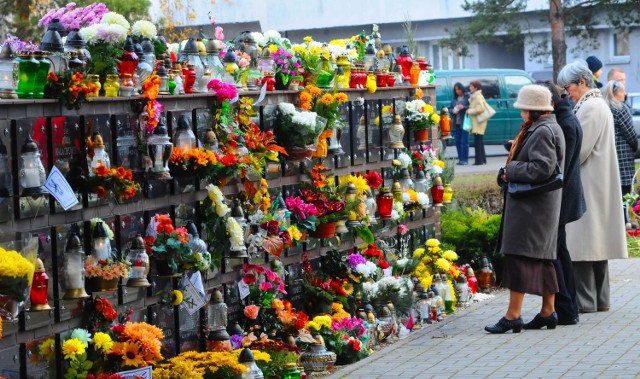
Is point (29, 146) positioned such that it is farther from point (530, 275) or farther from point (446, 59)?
point (446, 59)

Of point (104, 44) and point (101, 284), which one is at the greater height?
point (104, 44)

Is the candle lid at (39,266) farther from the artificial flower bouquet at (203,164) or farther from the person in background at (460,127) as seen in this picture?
the person in background at (460,127)

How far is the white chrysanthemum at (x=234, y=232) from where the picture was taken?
803 cm

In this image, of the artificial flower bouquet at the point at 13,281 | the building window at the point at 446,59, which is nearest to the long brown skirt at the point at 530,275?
the artificial flower bouquet at the point at 13,281

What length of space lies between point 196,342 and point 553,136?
3.06 meters

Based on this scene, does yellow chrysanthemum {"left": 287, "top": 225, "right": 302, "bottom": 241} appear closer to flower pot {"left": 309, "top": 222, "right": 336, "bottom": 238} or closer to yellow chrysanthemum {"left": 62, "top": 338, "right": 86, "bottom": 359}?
flower pot {"left": 309, "top": 222, "right": 336, "bottom": 238}

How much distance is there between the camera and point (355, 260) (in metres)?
9.90

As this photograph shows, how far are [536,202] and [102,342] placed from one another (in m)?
3.86

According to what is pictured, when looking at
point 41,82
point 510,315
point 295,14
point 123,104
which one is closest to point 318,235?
point 510,315

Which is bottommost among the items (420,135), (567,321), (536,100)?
(567,321)

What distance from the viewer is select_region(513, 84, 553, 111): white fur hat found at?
9.50 m

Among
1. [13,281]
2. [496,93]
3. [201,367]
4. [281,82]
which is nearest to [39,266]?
[13,281]

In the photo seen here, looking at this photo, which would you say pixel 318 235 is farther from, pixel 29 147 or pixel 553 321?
pixel 29 147

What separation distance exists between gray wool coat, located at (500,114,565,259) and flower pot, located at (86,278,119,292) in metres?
3.65
